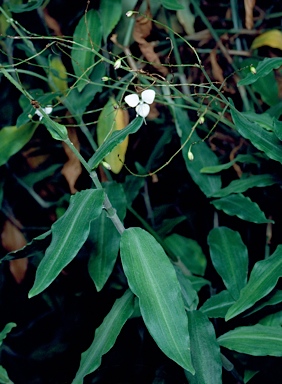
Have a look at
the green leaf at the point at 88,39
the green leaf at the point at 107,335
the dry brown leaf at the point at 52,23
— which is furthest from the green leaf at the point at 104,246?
the dry brown leaf at the point at 52,23

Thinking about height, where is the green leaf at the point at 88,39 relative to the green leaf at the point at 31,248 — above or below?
above

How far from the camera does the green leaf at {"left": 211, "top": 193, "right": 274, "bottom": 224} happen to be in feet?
2.54

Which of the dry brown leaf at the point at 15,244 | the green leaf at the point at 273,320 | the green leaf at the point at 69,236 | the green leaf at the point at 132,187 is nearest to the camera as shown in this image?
the green leaf at the point at 69,236

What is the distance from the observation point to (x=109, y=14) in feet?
3.03

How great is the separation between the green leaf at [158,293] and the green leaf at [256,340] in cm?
17

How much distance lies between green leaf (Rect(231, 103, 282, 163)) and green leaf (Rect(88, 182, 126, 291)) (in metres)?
0.24

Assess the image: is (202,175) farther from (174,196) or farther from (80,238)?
(80,238)

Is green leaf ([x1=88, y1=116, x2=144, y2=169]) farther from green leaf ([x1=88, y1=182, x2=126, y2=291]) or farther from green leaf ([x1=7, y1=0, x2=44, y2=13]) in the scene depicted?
green leaf ([x1=7, y1=0, x2=44, y2=13])

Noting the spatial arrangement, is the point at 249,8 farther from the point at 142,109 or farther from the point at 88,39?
the point at 142,109

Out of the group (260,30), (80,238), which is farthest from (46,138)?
(80,238)

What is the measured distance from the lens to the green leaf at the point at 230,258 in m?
0.76

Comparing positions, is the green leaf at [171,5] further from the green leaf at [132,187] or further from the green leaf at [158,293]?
the green leaf at [158,293]

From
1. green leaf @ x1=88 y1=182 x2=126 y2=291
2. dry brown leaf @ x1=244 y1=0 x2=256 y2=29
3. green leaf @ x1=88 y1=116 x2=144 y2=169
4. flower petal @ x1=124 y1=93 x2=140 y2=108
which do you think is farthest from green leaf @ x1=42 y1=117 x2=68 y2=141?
dry brown leaf @ x1=244 y1=0 x2=256 y2=29

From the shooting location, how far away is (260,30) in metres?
1.01
